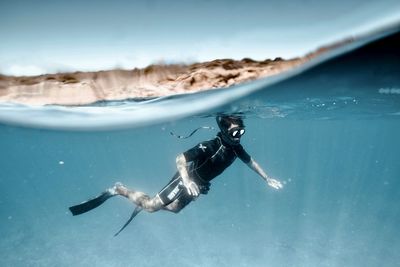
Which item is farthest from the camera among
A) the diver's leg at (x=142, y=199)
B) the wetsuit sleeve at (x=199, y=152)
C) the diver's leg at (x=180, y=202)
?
the diver's leg at (x=142, y=199)

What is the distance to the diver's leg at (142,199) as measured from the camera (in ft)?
35.0

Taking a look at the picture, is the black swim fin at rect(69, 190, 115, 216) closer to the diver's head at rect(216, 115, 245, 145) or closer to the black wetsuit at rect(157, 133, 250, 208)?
the black wetsuit at rect(157, 133, 250, 208)

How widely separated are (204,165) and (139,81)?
375cm

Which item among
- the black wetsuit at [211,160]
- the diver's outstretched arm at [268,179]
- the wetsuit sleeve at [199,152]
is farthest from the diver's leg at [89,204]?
the diver's outstretched arm at [268,179]

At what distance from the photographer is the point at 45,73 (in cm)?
667

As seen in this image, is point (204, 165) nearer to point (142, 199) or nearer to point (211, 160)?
point (211, 160)

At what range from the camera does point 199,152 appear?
31.5 feet

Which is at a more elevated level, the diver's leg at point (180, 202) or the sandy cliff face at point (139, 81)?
the sandy cliff face at point (139, 81)

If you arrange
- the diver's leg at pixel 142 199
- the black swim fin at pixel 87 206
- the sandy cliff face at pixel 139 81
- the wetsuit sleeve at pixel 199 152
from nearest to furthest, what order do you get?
the sandy cliff face at pixel 139 81
the wetsuit sleeve at pixel 199 152
the diver's leg at pixel 142 199
the black swim fin at pixel 87 206

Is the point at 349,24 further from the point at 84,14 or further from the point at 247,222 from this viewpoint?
the point at 247,222

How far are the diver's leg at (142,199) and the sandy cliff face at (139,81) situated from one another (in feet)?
12.5

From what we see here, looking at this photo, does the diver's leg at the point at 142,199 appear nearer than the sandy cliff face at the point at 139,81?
No

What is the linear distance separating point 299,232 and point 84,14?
1858 centimetres

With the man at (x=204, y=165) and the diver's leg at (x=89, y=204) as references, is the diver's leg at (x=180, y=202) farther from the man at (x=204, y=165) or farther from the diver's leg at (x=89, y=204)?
the diver's leg at (x=89, y=204)
